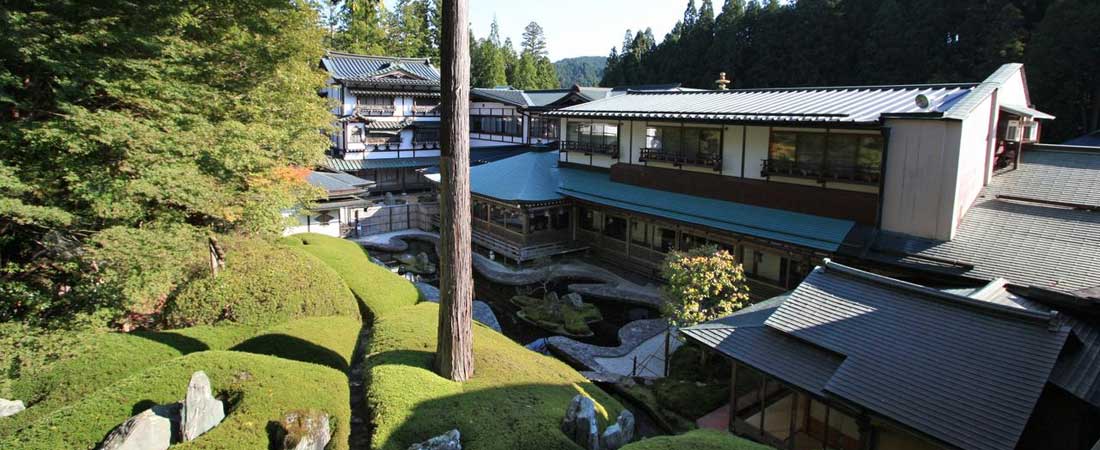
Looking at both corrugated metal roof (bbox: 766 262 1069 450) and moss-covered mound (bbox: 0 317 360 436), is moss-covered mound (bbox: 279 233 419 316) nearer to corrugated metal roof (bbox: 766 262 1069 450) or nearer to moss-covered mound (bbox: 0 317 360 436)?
moss-covered mound (bbox: 0 317 360 436)

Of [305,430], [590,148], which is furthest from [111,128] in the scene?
[590,148]

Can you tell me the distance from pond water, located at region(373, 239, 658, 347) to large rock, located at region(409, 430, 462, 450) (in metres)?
9.50

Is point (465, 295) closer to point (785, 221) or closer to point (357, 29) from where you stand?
point (785, 221)

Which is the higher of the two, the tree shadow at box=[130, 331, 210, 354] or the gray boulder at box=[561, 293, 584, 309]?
the tree shadow at box=[130, 331, 210, 354]

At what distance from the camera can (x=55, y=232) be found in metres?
10.3

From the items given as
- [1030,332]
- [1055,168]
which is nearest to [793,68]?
[1055,168]

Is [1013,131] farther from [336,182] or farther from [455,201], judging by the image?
[336,182]

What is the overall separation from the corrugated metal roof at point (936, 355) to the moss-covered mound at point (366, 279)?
882 cm

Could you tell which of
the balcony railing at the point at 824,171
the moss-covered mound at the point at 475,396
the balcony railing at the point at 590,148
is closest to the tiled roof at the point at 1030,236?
the balcony railing at the point at 824,171

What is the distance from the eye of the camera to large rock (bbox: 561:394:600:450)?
8359mm

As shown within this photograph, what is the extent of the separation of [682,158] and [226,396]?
16.6 m

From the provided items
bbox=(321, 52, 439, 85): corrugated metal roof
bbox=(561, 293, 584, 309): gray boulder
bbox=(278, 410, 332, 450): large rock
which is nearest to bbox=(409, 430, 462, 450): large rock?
bbox=(278, 410, 332, 450): large rock

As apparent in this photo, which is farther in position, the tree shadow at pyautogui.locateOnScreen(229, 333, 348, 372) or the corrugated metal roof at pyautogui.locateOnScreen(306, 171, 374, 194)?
the corrugated metal roof at pyautogui.locateOnScreen(306, 171, 374, 194)

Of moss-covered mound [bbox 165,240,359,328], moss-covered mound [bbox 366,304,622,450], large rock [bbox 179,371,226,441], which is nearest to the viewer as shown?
→ large rock [bbox 179,371,226,441]
